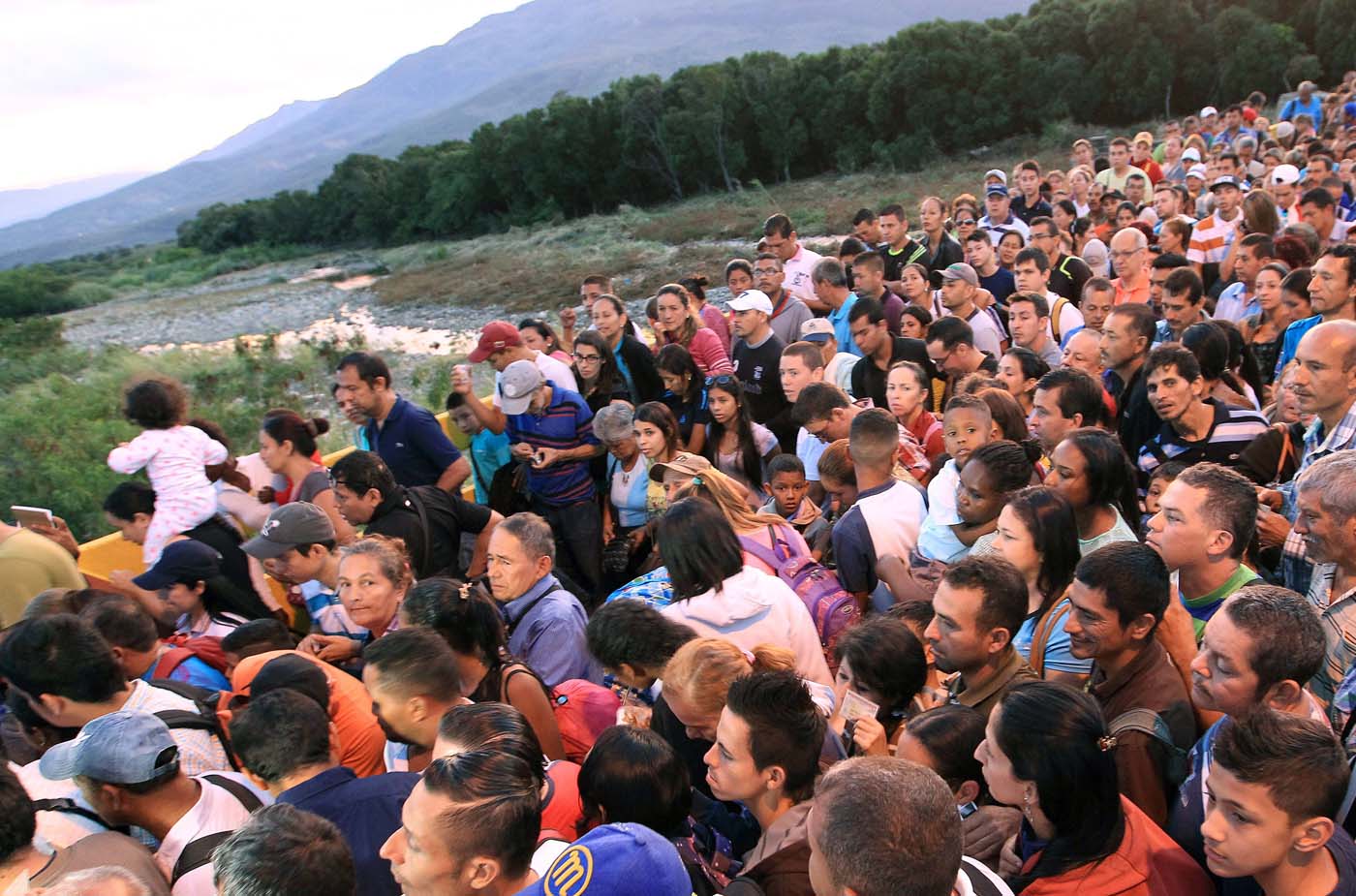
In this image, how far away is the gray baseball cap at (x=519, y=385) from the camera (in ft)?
18.9

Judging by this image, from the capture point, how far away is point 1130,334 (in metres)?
5.34

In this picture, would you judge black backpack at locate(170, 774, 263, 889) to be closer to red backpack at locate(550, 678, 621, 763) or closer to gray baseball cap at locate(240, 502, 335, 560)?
red backpack at locate(550, 678, 621, 763)

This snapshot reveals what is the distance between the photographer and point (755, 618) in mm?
3564

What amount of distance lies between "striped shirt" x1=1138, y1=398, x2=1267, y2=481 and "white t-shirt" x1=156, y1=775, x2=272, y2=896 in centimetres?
411

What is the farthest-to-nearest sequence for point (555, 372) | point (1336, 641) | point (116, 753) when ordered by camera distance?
point (555, 372) < point (1336, 641) < point (116, 753)

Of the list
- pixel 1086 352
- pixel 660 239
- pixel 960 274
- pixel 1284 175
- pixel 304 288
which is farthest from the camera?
pixel 304 288

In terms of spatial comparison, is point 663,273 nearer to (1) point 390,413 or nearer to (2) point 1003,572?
(1) point 390,413

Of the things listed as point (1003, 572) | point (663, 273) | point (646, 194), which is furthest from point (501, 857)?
point (646, 194)

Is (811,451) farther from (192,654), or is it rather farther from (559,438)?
(192,654)

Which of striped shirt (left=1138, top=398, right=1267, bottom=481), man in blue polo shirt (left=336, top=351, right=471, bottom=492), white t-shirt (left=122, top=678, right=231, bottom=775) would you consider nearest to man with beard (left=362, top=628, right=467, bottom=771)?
white t-shirt (left=122, top=678, right=231, bottom=775)

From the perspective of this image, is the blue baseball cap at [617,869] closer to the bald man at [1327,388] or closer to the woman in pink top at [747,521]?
the woman in pink top at [747,521]

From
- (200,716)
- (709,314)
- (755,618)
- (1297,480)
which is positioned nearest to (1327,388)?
(1297,480)

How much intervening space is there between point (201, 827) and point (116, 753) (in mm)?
337

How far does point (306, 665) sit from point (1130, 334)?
4.59 metres
